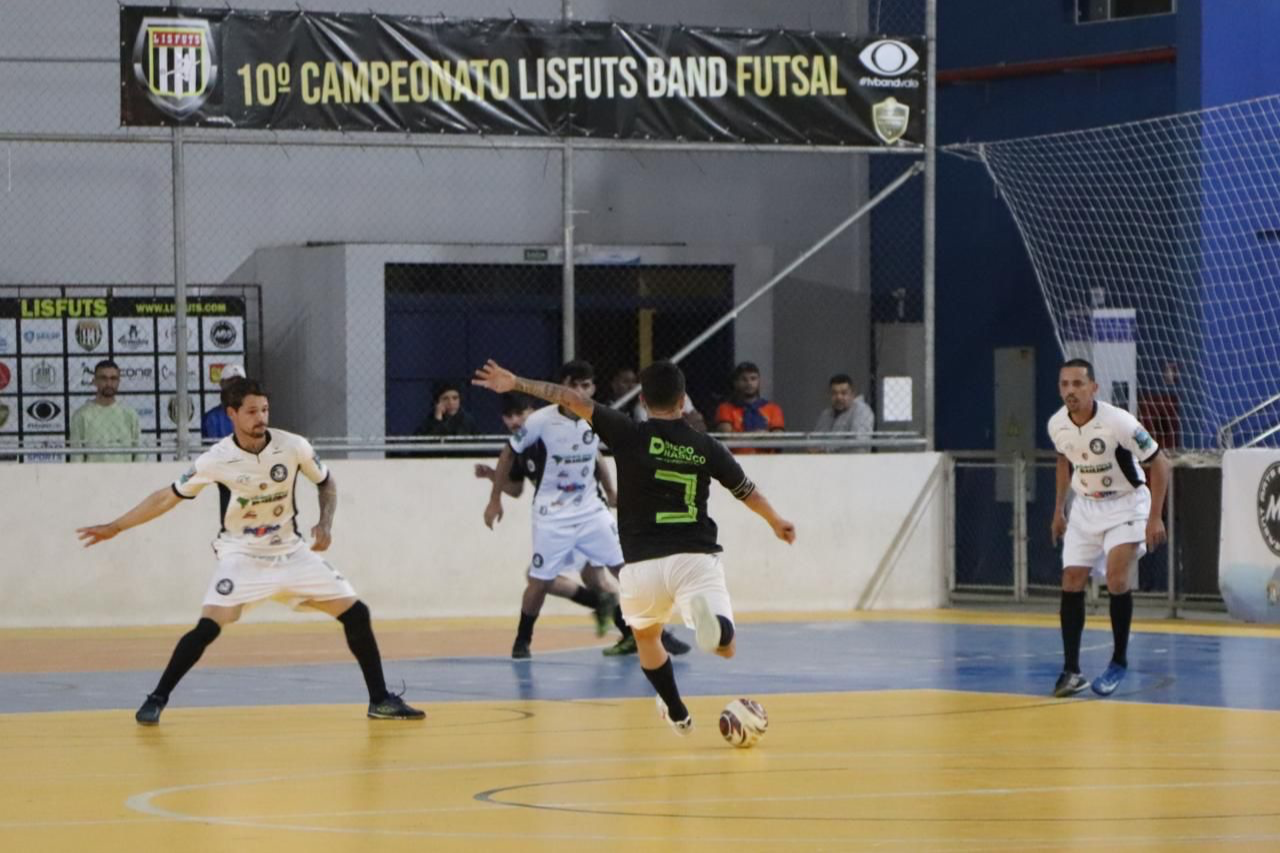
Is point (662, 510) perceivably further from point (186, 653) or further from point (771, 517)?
point (186, 653)

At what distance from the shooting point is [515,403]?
2038cm

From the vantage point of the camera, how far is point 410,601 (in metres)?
20.7

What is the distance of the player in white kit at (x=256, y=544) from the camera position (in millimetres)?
13078

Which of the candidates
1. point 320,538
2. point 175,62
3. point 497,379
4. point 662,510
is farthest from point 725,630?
point 175,62

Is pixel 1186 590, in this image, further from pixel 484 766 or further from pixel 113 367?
pixel 484 766

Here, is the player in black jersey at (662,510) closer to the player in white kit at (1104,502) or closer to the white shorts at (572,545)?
the player in white kit at (1104,502)

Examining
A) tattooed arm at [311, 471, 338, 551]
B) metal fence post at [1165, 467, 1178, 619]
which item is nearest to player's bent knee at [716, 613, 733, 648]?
tattooed arm at [311, 471, 338, 551]

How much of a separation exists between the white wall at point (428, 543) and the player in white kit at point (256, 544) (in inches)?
273

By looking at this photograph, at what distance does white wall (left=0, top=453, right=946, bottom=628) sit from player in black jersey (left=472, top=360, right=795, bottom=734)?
9.11 metres

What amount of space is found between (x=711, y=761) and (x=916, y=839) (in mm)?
2652

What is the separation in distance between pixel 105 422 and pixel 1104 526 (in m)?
9.59

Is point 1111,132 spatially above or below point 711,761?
above

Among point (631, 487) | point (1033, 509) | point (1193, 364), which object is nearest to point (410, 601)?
point (1033, 509)

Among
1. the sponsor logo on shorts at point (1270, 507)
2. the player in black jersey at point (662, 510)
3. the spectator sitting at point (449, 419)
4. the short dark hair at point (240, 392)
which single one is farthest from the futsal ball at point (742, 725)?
the spectator sitting at point (449, 419)
